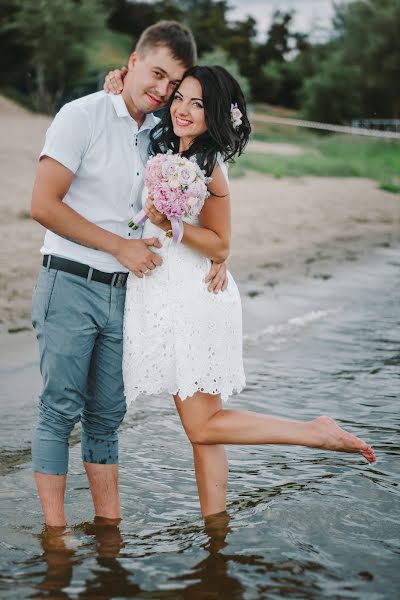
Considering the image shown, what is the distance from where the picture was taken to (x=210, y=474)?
427 centimetres

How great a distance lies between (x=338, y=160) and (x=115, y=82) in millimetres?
19076

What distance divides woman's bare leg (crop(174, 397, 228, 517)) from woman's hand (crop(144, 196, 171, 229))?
0.78 meters

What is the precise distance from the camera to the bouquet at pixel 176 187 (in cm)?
373

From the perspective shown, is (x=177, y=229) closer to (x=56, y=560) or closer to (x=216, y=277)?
(x=216, y=277)

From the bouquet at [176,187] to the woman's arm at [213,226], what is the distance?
64 mm

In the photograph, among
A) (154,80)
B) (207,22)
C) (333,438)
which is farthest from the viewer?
(207,22)

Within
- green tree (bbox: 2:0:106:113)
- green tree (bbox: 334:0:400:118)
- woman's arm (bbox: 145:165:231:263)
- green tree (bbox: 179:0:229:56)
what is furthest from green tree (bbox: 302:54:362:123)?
woman's arm (bbox: 145:165:231:263)

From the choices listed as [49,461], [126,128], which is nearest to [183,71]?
[126,128]

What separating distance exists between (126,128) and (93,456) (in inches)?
A: 58.7

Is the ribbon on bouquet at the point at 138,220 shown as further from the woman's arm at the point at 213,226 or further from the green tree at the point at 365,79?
the green tree at the point at 365,79

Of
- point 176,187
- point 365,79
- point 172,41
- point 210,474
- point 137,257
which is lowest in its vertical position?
point 210,474

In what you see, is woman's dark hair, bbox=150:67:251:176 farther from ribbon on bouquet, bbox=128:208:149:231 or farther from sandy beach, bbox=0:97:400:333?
sandy beach, bbox=0:97:400:333

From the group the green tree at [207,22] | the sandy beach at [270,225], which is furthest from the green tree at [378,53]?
the sandy beach at [270,225]

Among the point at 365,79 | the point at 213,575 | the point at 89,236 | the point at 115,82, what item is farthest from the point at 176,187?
the point at 365,79
